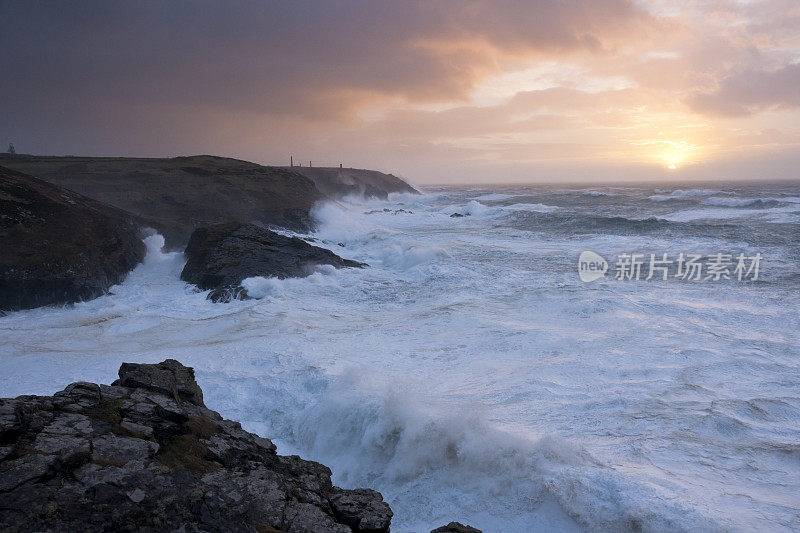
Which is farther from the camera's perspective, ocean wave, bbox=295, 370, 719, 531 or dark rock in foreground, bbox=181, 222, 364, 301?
dark rock in foreground, bbox=181, 222, 364, 301

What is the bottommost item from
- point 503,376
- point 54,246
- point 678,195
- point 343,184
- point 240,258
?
point 503,376

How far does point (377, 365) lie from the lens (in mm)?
7754

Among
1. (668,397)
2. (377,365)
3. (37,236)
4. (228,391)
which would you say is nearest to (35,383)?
(228,391)

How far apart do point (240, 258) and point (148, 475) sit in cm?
1122

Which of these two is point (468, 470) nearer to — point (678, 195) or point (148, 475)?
point (148, 475)

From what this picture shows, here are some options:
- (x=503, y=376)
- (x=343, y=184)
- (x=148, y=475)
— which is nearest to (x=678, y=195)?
(x=343, y=184)

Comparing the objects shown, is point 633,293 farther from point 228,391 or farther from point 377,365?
point 228,391

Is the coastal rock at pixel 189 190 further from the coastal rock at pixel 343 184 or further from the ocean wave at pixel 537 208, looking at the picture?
the coastal rock at pixel 343 184

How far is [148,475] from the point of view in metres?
3.26

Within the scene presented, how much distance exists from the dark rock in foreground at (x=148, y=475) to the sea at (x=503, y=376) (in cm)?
122

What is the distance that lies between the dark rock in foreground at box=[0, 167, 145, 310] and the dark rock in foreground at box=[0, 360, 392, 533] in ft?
30.3

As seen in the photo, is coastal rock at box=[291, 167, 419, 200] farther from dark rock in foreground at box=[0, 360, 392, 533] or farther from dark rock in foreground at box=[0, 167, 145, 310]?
dark rock in foreground at box=[0, 360, 392, 533]

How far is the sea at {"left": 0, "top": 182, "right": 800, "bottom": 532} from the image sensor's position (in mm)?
4430

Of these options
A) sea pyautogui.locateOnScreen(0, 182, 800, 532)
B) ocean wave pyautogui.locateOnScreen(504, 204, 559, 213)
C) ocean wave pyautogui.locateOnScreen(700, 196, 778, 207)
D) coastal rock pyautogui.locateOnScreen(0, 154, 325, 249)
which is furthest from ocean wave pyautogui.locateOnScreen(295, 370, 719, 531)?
ocean wave pyautogui.locateOnScreen(700, 196, 778, 207)
